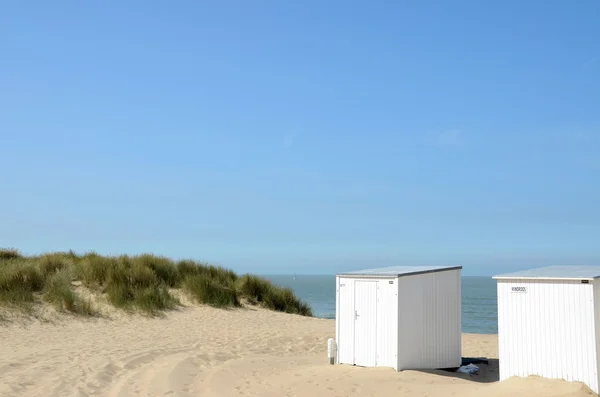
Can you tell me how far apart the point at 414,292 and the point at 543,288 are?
2769mm

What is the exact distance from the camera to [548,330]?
1058cm

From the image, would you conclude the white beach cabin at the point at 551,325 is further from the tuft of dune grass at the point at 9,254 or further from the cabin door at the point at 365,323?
the tuft of dune grass at the point at 9,254

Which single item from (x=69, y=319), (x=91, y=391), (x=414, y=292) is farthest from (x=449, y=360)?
(x=69, y=319)

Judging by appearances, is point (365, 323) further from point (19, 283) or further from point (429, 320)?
point (19, 283)

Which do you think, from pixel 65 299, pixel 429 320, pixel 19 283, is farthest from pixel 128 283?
pixel 429 320

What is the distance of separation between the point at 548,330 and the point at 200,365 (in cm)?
689

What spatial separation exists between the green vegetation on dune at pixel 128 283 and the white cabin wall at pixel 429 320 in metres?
10.7

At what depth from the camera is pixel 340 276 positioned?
13289 mm

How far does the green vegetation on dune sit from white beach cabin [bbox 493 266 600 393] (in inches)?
512

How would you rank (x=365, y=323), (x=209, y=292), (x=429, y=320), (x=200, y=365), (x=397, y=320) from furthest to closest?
(x=209, y=292) → (x=200, y=365) → (x=429, y=320) → (x=365, y=323) → (x=397, y=320)

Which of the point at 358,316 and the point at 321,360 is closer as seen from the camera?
the point at 358,316

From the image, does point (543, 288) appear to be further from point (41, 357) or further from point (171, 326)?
point (171, 326)

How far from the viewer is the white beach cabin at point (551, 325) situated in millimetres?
10156

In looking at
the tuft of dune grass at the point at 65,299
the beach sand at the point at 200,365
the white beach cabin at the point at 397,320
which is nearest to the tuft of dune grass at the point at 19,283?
the tuft of dune grass at the point at 65,299
